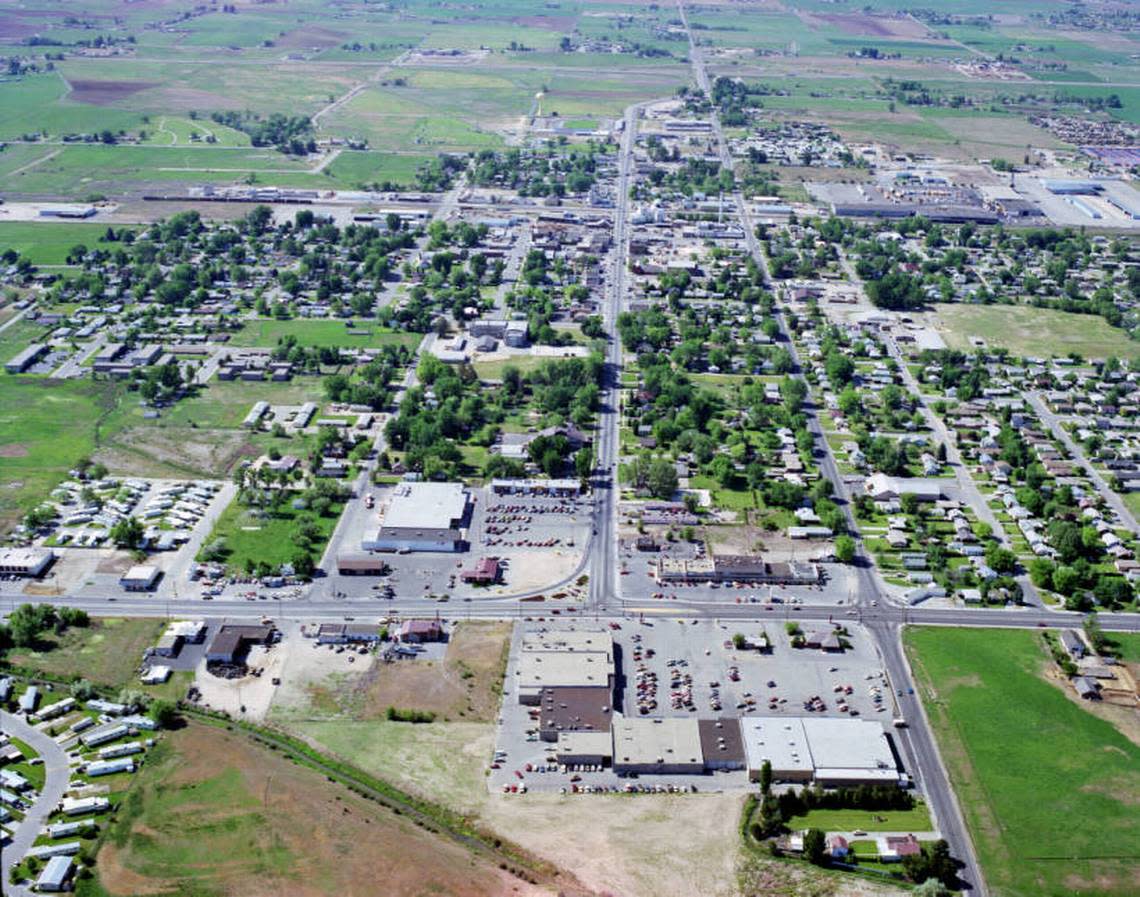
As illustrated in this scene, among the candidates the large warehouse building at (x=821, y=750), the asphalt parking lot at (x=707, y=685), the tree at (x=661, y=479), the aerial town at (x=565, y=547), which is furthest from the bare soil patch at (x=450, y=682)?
the tree at (x=661, y=479)

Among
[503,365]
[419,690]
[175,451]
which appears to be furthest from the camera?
[503,365]

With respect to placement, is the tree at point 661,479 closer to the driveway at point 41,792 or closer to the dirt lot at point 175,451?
the dirt lot at point 175,451

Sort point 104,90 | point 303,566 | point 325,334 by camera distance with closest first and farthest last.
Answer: point 303,566
point 325,334
point 104,90

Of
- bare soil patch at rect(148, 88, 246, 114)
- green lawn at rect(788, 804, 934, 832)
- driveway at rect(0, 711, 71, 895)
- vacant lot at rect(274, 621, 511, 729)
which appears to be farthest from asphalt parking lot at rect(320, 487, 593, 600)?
bare soil patch at rect(148, 88, 246, 114)

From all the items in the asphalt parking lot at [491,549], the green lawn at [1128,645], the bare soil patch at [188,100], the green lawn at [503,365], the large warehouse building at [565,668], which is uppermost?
the large warehouse building at [565,668]

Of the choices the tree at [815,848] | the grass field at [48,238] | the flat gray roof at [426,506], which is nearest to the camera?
the tree at [815,848]

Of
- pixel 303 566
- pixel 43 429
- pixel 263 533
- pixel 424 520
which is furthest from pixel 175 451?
pixel 424 520

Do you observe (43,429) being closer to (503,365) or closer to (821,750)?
(503,365)

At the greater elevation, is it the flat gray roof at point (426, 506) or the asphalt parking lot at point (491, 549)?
the flat gray roof at point (426, 506)
